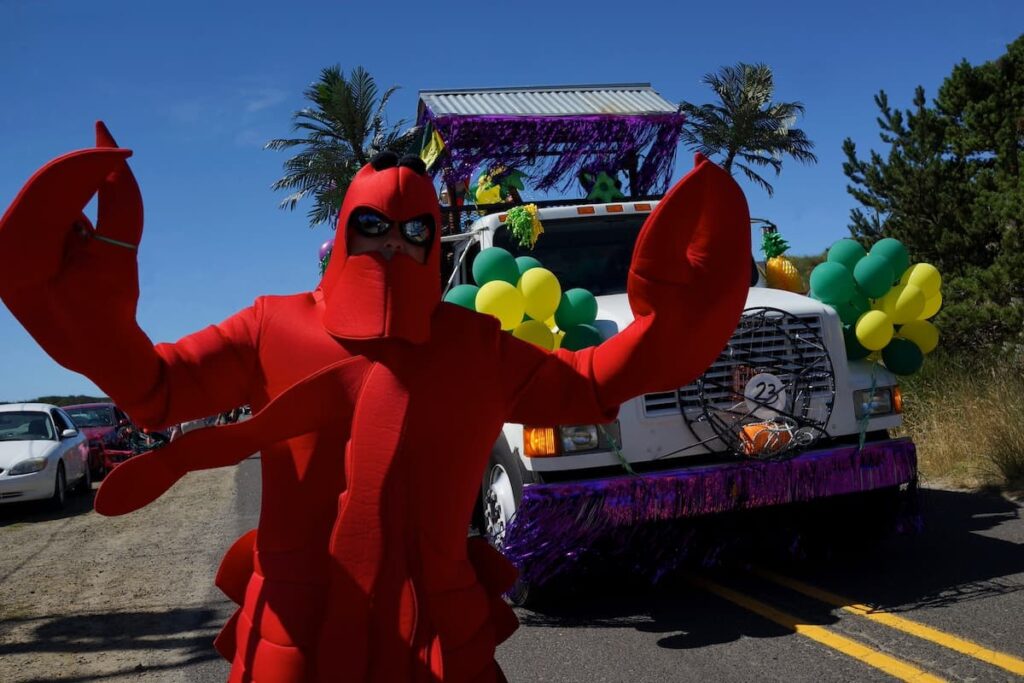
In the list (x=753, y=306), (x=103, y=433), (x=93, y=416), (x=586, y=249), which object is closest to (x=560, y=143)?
(x=586, y=249)

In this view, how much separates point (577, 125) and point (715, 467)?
3.95 metres

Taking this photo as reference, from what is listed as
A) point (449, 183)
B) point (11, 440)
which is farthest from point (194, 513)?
point (449, 183)

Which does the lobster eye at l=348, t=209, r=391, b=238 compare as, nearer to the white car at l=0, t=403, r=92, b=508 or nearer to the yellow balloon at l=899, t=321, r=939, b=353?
the yellow balloon at l=899, t=321, r=939, b=353

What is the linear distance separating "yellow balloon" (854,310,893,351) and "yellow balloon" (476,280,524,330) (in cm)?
230

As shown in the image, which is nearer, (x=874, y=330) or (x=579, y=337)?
(x=579, y=337)

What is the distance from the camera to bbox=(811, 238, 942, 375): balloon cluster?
19.4 ft

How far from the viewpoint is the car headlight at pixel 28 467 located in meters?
12.1

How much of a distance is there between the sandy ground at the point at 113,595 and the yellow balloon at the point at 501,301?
7.74ft

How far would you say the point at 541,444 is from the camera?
5.28 metres

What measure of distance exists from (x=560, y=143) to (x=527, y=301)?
13.1 ft

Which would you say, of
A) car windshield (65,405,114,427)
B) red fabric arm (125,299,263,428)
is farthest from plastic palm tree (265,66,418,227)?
red fabric arm (125,299,263,428)

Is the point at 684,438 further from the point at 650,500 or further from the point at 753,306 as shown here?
the point at 753,306

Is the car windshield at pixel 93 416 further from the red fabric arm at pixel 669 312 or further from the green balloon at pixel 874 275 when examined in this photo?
the red fabric arm at pixel 669 312

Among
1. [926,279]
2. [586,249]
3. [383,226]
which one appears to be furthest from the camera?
[586,249]
